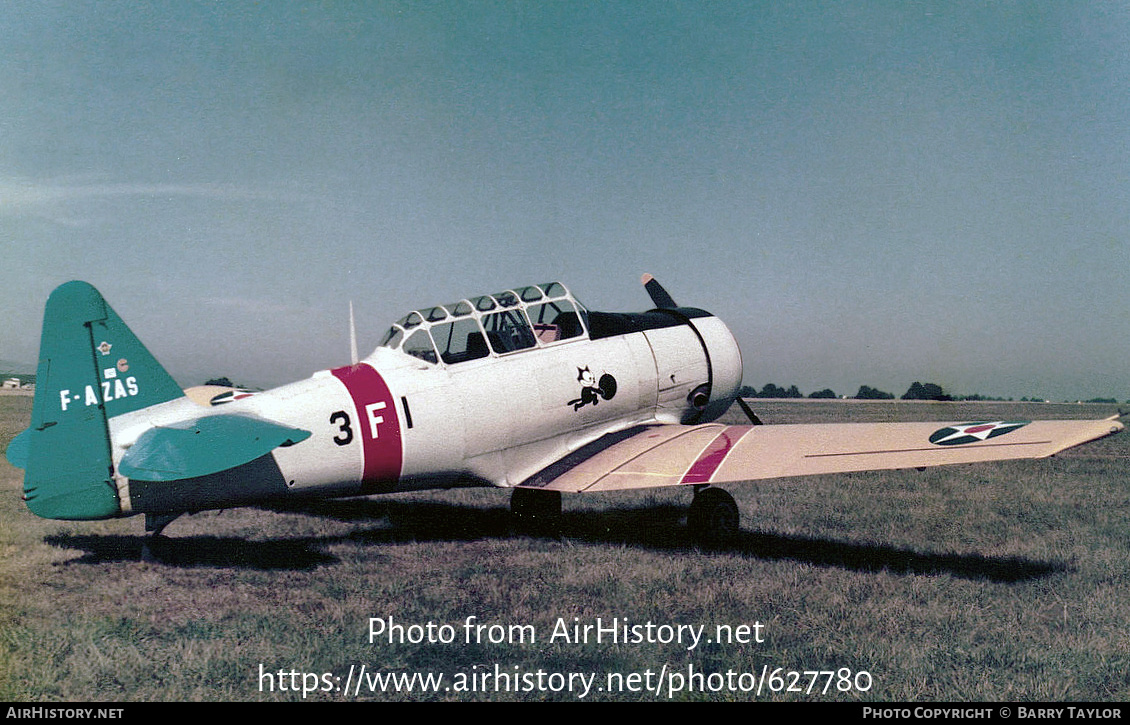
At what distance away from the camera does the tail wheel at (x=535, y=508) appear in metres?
8.13

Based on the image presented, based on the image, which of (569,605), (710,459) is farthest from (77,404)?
(710,459)

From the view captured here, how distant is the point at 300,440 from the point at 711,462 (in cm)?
356

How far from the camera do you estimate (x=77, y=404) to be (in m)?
5.30

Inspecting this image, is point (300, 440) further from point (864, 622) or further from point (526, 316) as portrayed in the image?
point (864, 622)

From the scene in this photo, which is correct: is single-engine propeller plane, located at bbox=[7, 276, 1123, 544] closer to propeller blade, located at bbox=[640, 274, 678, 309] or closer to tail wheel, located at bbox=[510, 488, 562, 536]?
tail wheel, located at bbox=[510, 488, 562, 536]

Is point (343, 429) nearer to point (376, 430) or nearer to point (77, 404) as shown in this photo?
point (376, 430)

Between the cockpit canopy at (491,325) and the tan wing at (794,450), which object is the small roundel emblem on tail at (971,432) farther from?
the cockpit canopy at (491,325)

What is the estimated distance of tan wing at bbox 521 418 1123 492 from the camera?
5602 millimetres

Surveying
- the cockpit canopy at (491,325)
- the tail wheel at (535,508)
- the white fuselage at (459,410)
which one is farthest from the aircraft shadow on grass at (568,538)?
the cockpit canopy at (491,325)

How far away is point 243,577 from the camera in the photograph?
18.2 ft

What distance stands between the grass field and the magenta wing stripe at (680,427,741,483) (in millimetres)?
737

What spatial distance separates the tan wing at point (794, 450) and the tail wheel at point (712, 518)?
21.1 inches

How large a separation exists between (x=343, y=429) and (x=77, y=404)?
6.46ft

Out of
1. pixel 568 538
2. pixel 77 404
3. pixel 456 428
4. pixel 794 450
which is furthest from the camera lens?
pixel 568 538
